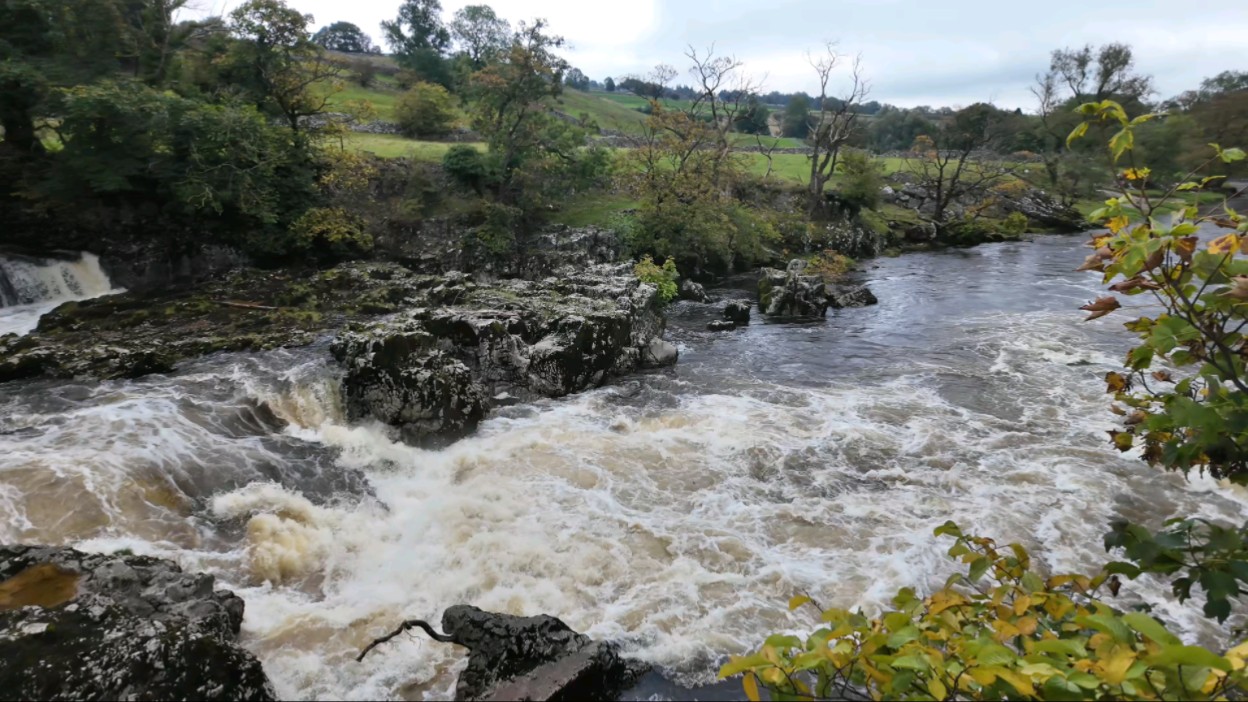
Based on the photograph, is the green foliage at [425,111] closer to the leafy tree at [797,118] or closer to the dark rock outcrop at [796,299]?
the dark rock outcrop at [796,299]

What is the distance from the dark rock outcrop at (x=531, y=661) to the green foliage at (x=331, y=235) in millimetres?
19921

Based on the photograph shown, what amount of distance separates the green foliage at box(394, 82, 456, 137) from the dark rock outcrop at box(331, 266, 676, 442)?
20.3 metres

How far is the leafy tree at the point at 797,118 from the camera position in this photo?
8771 centimetres

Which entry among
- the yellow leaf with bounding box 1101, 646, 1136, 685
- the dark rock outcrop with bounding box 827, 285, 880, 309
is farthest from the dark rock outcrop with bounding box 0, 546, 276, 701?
the dark rock outcrop with bounding box 827, 285, 880, 309

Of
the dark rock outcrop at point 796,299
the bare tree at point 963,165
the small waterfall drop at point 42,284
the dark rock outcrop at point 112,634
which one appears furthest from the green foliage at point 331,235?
the bare tree at point 963,165

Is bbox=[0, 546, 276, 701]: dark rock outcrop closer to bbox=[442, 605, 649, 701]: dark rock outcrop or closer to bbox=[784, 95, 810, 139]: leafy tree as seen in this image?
bbox=[442, 605, 649, 701]: dark rock outcrop

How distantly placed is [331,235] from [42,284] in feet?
26.8

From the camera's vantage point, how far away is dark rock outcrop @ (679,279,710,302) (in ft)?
84.7

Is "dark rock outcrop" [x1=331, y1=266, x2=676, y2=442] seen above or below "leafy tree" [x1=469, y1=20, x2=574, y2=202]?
below

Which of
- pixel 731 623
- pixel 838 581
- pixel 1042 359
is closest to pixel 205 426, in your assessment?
pixel 731 623

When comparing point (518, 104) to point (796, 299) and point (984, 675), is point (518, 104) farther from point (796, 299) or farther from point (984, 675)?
point (984, 675)

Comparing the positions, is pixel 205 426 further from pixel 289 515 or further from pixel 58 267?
pixel 58 267

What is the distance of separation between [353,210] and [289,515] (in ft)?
63.2

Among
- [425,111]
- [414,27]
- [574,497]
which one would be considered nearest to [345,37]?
[414,27]
